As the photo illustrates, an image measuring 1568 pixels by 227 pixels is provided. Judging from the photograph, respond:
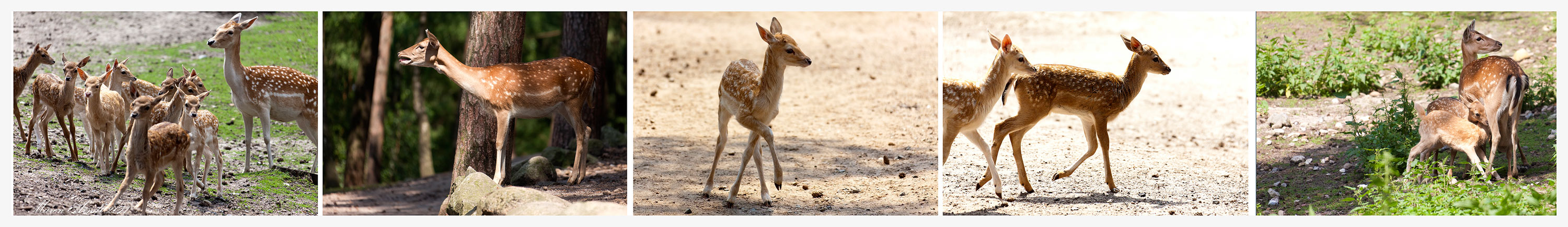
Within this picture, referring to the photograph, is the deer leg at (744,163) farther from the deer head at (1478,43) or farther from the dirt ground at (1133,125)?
the deer head at (1478,43)

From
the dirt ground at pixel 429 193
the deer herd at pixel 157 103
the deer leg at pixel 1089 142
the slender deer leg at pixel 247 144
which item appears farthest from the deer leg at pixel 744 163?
the slender deer leg at pixel 247 144

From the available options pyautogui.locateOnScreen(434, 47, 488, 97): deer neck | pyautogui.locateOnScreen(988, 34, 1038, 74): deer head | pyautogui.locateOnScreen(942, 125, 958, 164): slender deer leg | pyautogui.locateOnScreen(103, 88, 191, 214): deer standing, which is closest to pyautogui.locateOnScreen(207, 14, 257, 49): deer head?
pyautogui.locateOnScreen(103, 88, 191, 214): deer standing

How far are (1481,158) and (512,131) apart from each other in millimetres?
5677

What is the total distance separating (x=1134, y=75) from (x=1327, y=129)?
1.58m

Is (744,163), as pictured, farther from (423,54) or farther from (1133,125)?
(1133,125)

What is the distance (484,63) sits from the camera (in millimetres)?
5629

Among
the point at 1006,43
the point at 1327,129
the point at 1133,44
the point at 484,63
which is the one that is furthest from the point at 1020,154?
the point at 484,63

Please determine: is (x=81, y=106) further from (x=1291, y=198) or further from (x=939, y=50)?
(x=1291, y=198)

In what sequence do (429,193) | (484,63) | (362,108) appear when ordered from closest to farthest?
(484,63), (429,193), (362,108)

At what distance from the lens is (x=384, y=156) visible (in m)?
11.8

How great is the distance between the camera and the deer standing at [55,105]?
551 centimetres

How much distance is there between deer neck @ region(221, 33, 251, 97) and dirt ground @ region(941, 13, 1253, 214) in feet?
13.4

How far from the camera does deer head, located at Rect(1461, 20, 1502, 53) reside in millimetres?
5785

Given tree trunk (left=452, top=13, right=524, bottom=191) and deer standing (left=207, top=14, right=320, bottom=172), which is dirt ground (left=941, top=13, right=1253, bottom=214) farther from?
deer standing (left=207, top=14, right=320, bottom=172)
